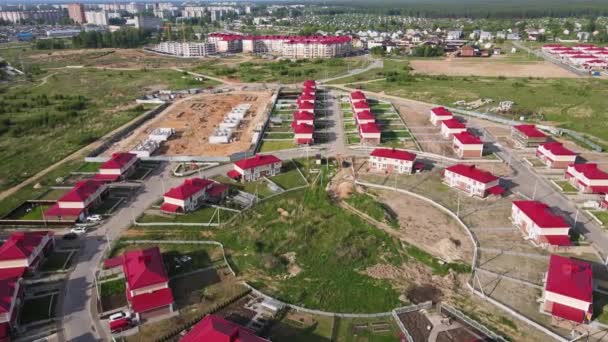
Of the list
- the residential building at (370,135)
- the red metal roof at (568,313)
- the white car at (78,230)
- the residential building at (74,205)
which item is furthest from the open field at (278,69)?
the red metal roof at (568,313)

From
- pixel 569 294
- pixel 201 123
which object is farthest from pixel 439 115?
pixel 569 294

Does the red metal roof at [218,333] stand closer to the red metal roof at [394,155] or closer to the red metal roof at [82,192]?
the red metal roof at [82,192]

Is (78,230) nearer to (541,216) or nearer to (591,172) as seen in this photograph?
(541,216)

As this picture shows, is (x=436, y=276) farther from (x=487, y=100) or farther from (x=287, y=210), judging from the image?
(x=487, y=100)

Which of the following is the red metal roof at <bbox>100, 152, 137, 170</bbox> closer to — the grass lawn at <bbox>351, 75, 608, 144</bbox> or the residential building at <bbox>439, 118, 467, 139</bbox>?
the residential building at <bbox>439, 118, 467, 139</bbox>

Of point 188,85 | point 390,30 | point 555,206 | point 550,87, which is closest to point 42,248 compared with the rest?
point 555,206
